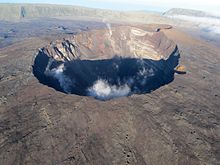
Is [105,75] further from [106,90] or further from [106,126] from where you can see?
[106,126]

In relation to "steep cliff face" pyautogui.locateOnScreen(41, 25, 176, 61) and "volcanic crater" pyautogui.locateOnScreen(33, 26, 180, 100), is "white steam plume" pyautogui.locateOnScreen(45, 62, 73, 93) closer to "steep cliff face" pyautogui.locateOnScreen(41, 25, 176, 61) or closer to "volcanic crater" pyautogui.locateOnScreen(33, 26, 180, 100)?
"volcanic crater" pyautogui.locateOnScreen(33, 26, 180, 100)

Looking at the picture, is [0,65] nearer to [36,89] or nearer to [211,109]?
[36,89]

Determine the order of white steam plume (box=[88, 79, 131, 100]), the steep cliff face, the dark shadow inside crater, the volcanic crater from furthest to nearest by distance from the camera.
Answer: the steep cliff face
the volcanic crater
the dark shadow inside crater
white steam plume (box=[88, 79, 131, 100])

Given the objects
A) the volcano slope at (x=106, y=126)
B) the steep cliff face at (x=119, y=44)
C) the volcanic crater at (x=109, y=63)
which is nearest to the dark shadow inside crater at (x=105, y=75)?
the volcanic crater at (x=109, y=63)

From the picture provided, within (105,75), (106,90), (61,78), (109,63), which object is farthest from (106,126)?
(109,63)

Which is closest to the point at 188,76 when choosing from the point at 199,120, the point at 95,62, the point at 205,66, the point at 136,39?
the point at 205,66

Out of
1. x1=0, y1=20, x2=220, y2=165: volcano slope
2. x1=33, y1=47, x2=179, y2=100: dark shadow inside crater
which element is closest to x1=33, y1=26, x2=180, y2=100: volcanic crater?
x1=33, y1=47, x2=179, y2=100: dark shadow inside crater

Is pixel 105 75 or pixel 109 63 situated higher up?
pixel 105 75
